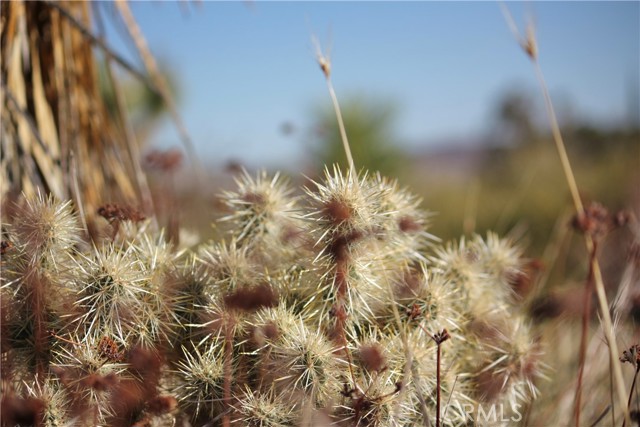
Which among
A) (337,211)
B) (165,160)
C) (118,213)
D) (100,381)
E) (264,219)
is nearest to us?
(100,381)

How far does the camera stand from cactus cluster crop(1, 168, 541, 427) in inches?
42.1

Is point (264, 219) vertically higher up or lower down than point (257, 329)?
higher up

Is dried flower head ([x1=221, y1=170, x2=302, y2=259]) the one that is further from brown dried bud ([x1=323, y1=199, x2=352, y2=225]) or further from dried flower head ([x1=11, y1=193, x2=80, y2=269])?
dried flower head ([x1=11, y1=193, x2=80, y2=269])

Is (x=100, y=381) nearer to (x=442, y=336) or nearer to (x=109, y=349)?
(x=109, y=349)

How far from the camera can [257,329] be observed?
1.13 metres

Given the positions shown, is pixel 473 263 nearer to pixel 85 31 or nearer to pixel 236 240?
pixel 236 240

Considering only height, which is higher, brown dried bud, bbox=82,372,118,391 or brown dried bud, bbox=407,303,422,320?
brown dried bud, bbox=407,303,422,320

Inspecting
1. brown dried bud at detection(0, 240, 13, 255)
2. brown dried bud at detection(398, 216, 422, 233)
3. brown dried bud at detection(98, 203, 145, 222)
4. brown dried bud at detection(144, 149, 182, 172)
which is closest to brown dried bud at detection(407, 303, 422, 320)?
brown dried bud at detection(398, 216, 422, 233)

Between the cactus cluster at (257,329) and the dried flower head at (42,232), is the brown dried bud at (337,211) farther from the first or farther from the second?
the dried flower head at (42,232)

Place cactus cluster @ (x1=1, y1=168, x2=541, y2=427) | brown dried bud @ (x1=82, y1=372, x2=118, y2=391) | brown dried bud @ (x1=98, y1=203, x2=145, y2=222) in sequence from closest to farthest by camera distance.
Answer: brown dried bud @ (x1=82, y1=372, x2=118, y2=391) < cactus cluster @ (x1=1, y1=168, x2=541, y2=427) < brown dried bud @ (x1=98, y1=203, x2=145, y2=222)

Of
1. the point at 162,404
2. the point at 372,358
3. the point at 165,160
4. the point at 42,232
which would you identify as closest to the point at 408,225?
the point at 372,358

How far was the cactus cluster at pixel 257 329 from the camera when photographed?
1.07 m

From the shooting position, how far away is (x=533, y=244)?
21.4 ft

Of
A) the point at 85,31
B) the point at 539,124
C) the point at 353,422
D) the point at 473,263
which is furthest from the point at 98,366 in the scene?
the point at 539,124
